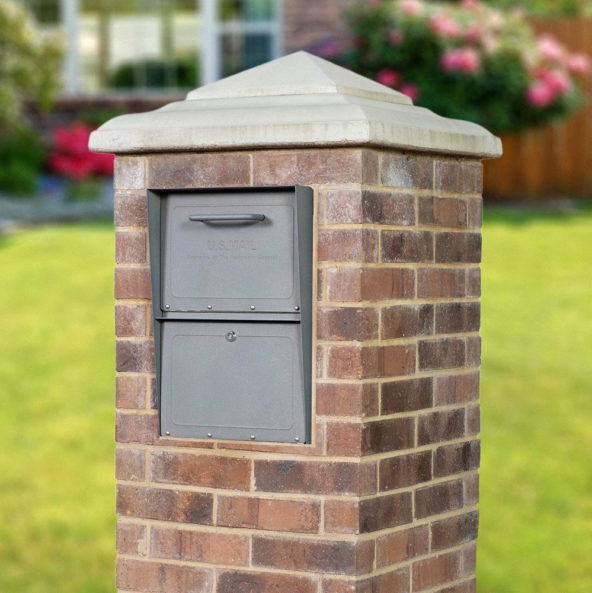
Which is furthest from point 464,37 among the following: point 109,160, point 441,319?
point 441,319

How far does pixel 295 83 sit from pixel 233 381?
79 cm

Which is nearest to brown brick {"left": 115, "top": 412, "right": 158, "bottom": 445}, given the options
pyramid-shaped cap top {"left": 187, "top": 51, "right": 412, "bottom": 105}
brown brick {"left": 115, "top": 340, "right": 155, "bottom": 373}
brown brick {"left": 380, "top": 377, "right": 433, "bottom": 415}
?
brown brick {"left": 115, "top": 340, "right": 155, "bottom": 373}

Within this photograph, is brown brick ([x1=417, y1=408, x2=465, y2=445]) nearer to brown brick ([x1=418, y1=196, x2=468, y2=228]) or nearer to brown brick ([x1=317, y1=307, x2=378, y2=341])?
brown brick ([x1=317, y1=307, x2=378, y2=341])

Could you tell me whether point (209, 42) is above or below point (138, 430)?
above

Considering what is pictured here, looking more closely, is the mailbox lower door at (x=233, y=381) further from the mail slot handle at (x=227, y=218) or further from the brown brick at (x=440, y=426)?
the brown brick at (x=440, y=426)

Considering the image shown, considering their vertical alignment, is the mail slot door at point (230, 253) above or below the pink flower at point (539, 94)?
below

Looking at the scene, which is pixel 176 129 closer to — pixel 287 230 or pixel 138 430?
pixel 287 230

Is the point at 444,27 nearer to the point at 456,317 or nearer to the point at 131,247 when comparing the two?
the point at 456,317

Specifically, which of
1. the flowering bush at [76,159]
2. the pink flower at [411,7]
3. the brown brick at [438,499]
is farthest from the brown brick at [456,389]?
the flowering bush at [76,159]

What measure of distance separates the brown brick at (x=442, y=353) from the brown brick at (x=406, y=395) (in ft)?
0.15

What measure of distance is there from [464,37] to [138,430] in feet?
30.8

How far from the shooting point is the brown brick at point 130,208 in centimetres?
309

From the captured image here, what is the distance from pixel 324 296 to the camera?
9.52ft

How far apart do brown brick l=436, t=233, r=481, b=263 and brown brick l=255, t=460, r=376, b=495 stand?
2.05 ft
